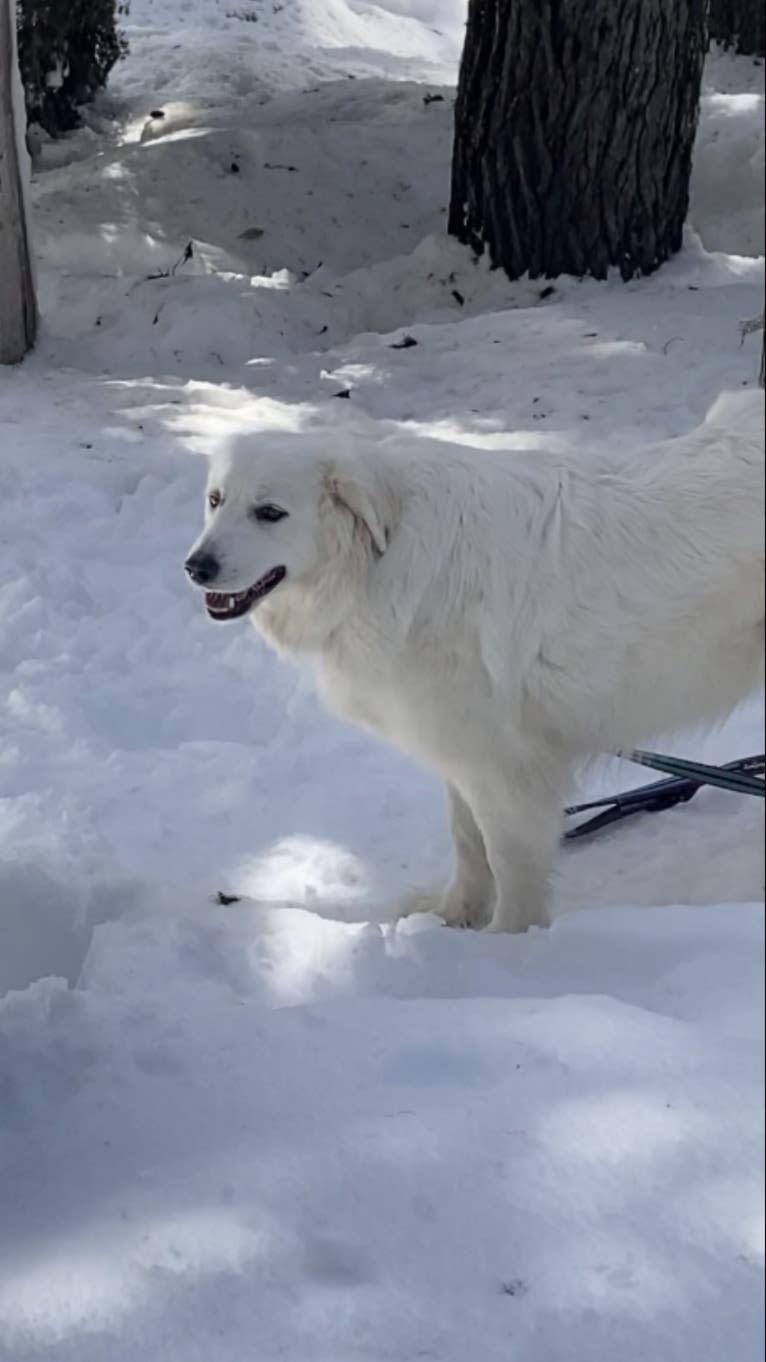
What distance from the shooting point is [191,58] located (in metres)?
1.86

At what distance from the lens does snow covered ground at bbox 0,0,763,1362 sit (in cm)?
112

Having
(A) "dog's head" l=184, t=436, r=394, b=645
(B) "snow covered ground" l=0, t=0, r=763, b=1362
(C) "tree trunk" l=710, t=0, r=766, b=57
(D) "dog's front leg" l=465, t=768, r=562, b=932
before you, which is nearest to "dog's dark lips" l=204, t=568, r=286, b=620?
(A) "dog's head" l=184, t=436, r=394, b=645

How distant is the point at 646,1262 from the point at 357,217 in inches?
59.2

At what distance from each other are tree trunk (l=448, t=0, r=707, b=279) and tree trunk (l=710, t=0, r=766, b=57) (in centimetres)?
2

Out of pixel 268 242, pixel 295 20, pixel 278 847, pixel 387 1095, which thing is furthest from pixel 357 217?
pixel 387 1095

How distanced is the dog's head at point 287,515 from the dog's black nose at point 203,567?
0.03 m

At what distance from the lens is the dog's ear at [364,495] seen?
173cm

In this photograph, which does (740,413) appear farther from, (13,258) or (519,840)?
(13,258)

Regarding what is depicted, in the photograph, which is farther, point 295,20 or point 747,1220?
point 295,20

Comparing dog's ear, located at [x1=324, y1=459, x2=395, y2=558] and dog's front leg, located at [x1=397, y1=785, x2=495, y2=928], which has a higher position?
dog's ear, located at [x1=324, y1=459, x2=395, y2=558]

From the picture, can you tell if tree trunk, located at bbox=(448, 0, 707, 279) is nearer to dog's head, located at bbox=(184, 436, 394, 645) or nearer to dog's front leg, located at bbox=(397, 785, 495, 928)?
dog's head, located at bbox=(184, 436, 394, 645)

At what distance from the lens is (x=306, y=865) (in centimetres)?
227

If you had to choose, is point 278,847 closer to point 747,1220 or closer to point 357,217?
point 357,217

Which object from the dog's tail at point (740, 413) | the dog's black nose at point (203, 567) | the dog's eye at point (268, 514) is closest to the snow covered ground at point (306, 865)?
the dog's tail at point (740, 413)
